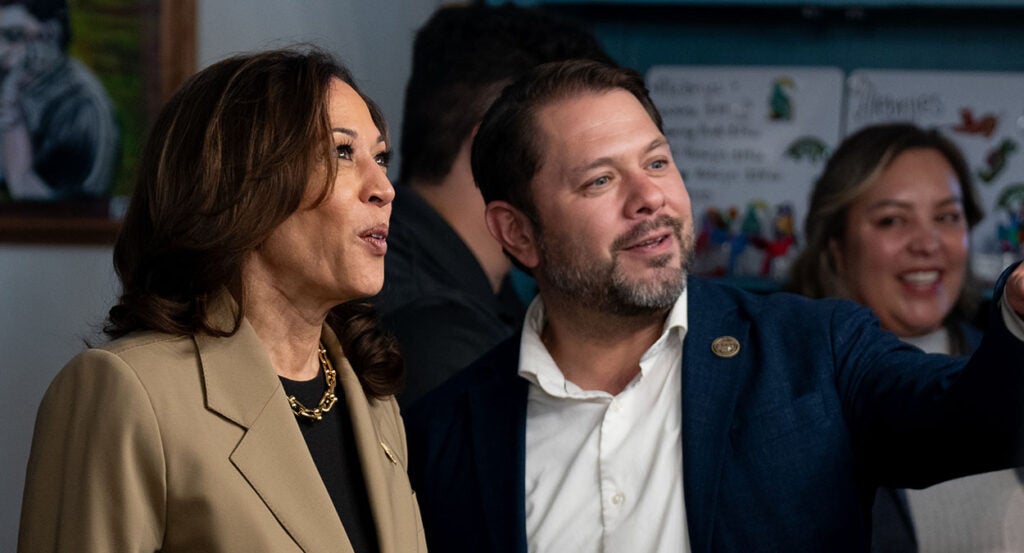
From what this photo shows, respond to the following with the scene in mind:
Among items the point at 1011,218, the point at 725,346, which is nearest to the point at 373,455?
the point at 725,346

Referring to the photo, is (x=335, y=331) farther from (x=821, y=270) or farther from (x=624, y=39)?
(x=624, y=39)

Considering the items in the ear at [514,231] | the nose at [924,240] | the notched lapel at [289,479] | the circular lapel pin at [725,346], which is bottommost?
the notched lapel at [289,479]

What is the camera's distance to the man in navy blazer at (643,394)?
1.95 m

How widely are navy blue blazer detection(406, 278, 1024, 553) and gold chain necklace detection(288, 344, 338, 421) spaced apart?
31 centimetres

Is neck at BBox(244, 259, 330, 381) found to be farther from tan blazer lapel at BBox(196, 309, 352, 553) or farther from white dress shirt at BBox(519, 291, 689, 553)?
white dress shirt at BBox(519, 291, 689, 553)

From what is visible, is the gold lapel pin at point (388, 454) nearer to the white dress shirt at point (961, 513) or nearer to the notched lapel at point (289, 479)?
the notched lapel at point (289, 479)

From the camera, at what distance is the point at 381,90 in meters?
3.75

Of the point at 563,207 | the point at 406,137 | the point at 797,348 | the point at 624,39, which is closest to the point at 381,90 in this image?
the point at 624,39

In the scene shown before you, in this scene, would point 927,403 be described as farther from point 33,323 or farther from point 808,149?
point 33,323

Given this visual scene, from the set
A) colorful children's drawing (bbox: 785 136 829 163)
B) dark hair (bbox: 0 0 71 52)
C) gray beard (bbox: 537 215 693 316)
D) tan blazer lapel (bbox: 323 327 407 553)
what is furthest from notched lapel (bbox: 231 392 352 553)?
colorful children's drawing (bbox: 785 136 829 163)

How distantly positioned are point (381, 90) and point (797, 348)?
1.97 m

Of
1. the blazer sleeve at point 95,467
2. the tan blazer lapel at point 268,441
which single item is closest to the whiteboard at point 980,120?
the tan blazer lapel at point 268,441

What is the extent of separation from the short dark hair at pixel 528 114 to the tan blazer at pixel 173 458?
2.33 feet

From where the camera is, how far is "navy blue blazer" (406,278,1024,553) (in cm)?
184
